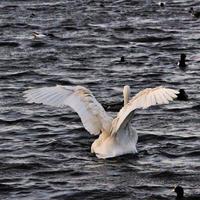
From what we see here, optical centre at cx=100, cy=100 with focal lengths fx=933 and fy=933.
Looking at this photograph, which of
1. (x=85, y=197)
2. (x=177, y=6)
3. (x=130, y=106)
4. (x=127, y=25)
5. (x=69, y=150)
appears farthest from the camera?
(x=177, y=6)

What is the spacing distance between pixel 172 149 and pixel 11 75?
11020 mm

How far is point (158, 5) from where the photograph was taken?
1829 inches

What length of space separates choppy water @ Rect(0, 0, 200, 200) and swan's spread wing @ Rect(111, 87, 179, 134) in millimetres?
776

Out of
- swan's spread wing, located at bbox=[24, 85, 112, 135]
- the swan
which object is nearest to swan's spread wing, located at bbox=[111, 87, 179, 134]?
the swan

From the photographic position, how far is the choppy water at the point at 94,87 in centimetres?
1638

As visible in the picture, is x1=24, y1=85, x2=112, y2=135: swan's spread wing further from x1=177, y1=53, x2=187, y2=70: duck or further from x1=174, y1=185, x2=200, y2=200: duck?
x1=177, y1=53, x2=187, y2=70: duck

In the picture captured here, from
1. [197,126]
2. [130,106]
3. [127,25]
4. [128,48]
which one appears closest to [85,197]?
[130,106]

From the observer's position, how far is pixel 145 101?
1631cm

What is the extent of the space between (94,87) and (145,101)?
9.97 m

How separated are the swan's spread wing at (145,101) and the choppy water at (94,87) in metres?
0.78

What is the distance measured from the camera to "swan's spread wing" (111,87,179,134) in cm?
1588

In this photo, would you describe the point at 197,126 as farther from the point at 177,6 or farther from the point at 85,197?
the point at 177,6

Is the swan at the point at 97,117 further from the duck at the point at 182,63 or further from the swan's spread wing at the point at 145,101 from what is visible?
the duck at the point at 182,63

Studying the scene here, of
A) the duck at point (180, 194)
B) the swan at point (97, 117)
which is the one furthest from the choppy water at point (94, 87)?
the swan at point (97, 117)
